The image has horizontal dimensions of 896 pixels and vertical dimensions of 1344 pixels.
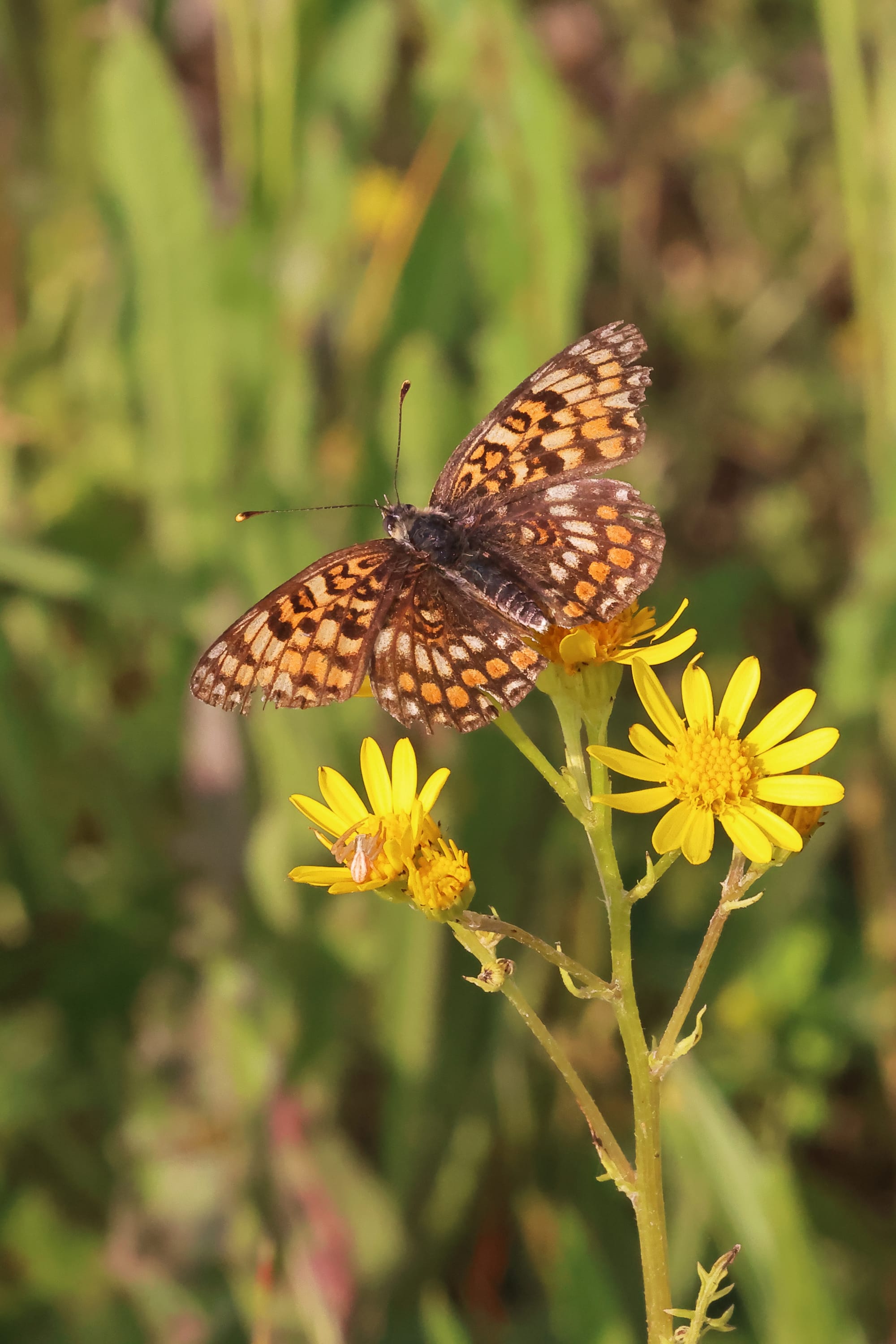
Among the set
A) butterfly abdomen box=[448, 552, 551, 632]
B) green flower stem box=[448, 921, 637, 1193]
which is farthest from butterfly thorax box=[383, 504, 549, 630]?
green flower stem box=[448, 921, 637, 1193]

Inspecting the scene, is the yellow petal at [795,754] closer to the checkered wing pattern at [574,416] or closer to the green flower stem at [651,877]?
the green flower stem at [651,877]

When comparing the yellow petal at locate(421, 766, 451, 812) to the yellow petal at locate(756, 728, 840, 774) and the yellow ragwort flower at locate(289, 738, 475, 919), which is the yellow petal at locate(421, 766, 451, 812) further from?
the yellow petal at locate(756, 728, 840, 774)

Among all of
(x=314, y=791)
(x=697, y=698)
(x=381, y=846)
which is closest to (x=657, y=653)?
(x=697, y=698)

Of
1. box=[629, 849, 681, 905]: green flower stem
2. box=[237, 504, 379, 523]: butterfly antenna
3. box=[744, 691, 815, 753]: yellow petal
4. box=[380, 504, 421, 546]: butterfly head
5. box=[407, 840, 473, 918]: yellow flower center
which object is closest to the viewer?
box=[629, 849, 681, 905]: green flower stem

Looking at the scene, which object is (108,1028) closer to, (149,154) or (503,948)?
(503,948)

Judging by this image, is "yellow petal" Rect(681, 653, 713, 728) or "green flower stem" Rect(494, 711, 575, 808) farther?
"yellow petal" Rect(681, 653, 713, 728)

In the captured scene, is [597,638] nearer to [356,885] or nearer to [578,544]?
[578,544]
